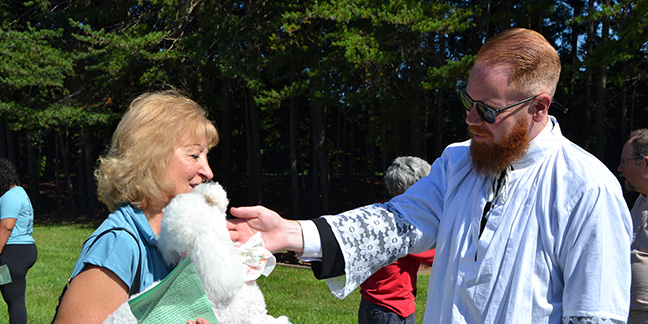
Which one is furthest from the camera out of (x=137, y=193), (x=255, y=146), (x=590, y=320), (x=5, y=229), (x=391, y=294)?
(x=255, y=146)

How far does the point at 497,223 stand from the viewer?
205 cm

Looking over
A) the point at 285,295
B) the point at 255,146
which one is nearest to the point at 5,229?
the point at 285,295

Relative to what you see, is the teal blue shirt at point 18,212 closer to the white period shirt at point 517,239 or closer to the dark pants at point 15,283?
the dark pants at point 15,283

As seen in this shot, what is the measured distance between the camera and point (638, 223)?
385cm

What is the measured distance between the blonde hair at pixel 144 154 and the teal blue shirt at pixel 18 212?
4043 mm

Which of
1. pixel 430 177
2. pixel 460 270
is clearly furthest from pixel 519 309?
pixel 430 177

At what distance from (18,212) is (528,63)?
5652 millimetres

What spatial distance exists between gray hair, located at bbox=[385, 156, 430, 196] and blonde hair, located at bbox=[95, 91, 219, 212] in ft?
7.03

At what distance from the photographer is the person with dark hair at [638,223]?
3.64 metres

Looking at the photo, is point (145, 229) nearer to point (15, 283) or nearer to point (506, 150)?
point (506, 150)

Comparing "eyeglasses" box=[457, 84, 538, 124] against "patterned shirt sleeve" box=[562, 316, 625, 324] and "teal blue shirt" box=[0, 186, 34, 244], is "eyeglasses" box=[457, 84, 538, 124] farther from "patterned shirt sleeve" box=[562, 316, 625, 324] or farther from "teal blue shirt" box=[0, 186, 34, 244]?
"teal blue shirt" box=[0, 186, 34, 244]

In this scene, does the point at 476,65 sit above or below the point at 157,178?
above

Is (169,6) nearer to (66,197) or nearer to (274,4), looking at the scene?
(274,4)

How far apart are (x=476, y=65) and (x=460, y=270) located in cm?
77
